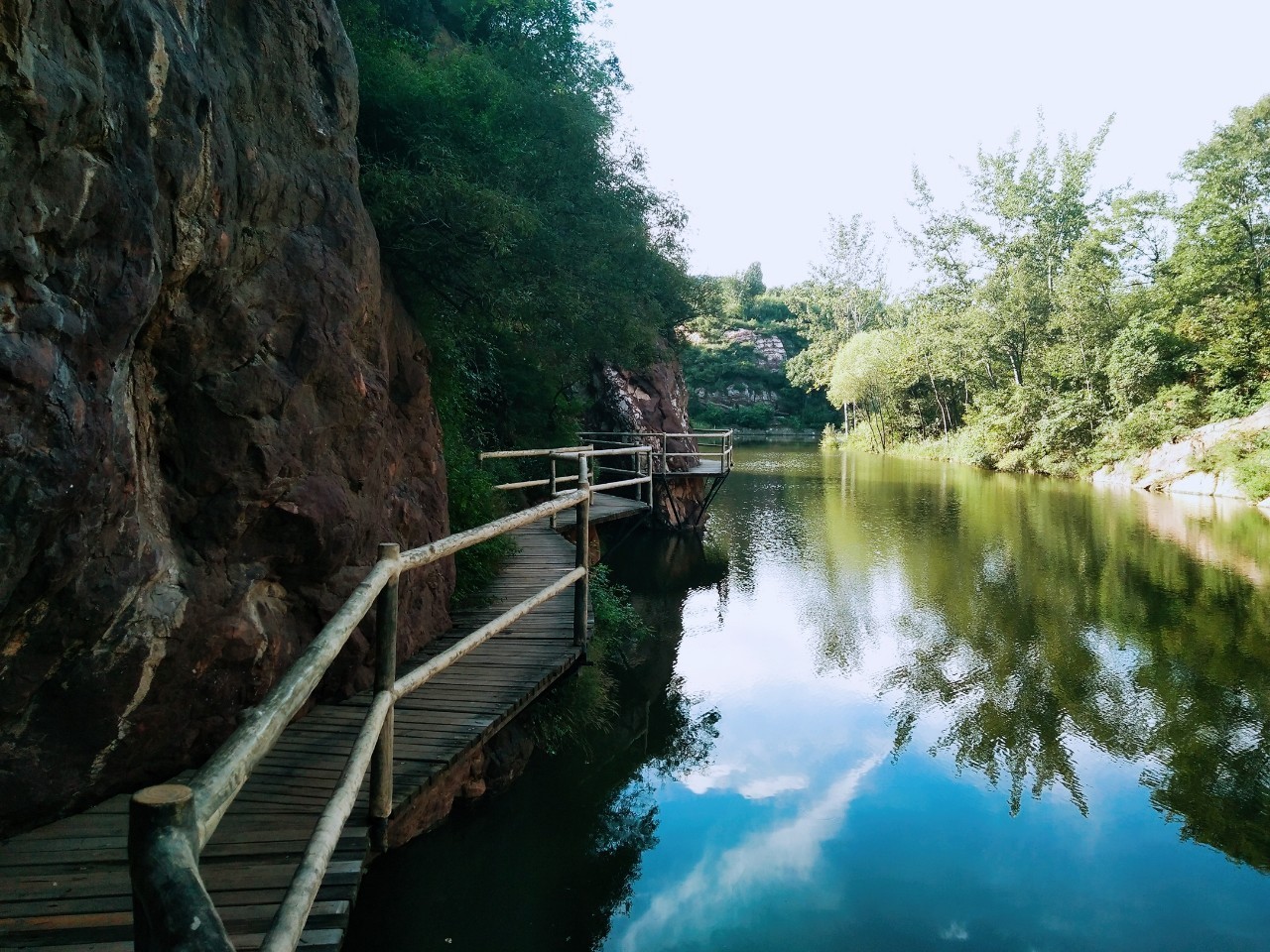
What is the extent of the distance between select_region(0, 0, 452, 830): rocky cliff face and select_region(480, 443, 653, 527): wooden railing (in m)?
3.56

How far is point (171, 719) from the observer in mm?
3293

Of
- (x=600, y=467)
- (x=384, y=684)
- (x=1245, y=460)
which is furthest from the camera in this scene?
(x=1245, y=460)

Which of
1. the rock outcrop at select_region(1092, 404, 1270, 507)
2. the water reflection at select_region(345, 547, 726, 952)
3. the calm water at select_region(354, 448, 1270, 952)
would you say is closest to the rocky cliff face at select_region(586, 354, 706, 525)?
the calm water at select_region(354, 448, 1270, 952)

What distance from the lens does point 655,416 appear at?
58.8 feet

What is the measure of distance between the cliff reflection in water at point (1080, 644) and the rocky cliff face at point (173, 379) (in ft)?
18.8

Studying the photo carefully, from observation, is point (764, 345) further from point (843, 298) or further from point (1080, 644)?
point (1080, 644)

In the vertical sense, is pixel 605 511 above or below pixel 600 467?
below

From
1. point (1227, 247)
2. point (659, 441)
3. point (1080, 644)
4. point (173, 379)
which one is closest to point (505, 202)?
point (173, 379)

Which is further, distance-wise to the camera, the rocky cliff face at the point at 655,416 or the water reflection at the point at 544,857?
the rocky cliff face at the point at 655,416

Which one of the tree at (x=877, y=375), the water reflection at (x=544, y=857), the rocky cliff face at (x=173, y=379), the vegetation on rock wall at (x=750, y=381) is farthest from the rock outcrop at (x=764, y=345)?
the rocky cliff face at (x=173, y=379)

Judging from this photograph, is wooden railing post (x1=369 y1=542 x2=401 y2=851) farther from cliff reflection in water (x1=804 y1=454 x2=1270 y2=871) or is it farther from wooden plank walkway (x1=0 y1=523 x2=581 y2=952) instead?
cliff reflection in water (x1=804 y1=454 x2=1270 y2=871)

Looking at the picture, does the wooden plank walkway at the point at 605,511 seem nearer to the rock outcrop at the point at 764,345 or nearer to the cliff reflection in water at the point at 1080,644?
the cliff reflection in water at the point at 1080,644

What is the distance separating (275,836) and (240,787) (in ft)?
3.60

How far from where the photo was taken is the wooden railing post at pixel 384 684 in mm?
2938
